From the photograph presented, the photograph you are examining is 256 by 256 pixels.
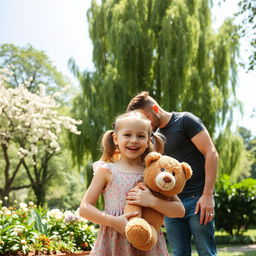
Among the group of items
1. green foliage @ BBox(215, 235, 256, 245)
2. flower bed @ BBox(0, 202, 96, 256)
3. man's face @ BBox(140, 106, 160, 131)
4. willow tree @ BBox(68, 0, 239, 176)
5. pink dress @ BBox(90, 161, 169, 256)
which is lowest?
green foliage @ BBox(215, 235, 256, 245)

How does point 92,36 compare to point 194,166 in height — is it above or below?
above

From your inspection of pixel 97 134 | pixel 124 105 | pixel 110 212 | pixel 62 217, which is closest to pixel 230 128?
pixel 124 105

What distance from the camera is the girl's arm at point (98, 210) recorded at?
182 cm

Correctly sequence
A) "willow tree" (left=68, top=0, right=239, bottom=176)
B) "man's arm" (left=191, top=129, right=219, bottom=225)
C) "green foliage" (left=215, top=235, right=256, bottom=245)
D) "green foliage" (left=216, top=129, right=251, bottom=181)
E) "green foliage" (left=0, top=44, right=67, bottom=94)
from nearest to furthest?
"man's arm" (left=191, top=129, right=219, bottom=225) < "green foliage" (left=215, top=235, right=256, bottom=245) < "willow tree" (left=68, top=0, right=239, bottom=176) < "green foliage" (left=216, top=129, right=251, bottom=181) < "green foliage" (left=0, top=44, right=67, bottom=94)

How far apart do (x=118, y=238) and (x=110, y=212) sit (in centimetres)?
13

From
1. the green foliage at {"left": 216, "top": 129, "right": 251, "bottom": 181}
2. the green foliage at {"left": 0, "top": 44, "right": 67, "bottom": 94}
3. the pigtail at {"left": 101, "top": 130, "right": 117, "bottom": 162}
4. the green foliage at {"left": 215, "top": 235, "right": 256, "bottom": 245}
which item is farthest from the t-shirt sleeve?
the green foliage at {"left": 0, "top": 44, "right": 67, "bottom": 94}

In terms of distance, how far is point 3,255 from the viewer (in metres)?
3.93

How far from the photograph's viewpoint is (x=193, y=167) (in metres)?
2.89

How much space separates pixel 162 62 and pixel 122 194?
9720mm

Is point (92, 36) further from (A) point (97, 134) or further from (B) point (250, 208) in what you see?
(B) point (250, 208)

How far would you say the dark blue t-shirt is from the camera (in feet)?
9.34

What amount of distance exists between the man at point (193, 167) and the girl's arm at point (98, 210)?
35.6 inches

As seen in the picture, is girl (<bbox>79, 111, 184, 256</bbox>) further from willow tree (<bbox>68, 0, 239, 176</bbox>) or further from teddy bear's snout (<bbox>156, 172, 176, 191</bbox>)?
willow tree (<bbox>68, 0, 239, 176</bbox>)

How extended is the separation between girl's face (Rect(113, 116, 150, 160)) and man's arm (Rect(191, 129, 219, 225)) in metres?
0.93
